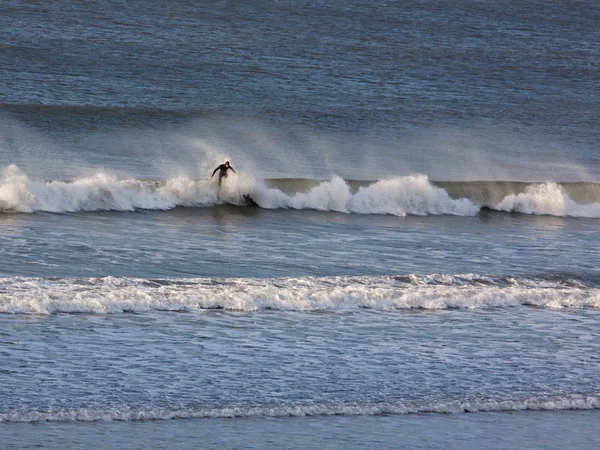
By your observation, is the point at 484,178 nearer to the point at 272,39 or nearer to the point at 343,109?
the point at 343,109

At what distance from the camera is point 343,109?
114ft

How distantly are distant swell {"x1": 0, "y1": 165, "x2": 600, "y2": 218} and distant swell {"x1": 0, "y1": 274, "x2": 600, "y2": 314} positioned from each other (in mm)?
6773

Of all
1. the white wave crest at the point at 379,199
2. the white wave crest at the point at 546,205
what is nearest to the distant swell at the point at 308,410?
the white wave crest at the point at 379,199

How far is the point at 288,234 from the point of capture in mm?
20594

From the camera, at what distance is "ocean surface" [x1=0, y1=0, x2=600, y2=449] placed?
34.7 feet

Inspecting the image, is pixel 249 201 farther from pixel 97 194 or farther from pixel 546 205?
pixel 546 205

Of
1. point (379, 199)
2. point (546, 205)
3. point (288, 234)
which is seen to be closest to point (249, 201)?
point (379, 199)

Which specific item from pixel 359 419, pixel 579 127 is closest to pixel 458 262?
pixel 359 419

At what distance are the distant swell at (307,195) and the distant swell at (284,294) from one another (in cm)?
677

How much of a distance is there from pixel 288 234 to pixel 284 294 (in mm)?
5938

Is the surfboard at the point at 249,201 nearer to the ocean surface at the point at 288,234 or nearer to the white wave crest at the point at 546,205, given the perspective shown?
the ocean surface at the point at 288,234

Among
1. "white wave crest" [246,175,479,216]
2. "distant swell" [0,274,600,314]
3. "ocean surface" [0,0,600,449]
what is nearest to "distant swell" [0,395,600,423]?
"ocean surface" [0,0,600,449]

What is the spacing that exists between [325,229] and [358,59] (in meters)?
22.5

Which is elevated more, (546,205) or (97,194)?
(546,205)
